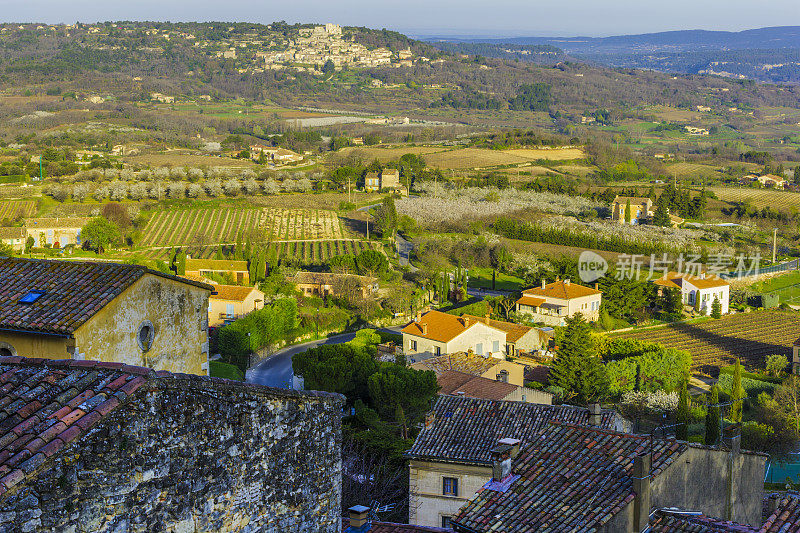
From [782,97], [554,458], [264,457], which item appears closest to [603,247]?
[554,458]

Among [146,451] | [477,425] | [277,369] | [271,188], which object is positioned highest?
[146,451]

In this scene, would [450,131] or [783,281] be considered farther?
[450,131]

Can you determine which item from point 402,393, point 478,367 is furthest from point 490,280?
point 402,393

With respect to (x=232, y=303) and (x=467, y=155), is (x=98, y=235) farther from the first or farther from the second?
(x=467, y=155)

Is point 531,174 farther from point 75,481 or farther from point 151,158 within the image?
point 75,481

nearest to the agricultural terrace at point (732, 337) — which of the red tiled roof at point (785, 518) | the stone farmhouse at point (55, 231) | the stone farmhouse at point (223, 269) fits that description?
the stone farmhouse at point (223, 269)

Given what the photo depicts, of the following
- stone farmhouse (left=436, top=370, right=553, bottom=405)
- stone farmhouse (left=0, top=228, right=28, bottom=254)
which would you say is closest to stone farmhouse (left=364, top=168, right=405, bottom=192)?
stone farmhouse (left=0, top=228, right=28, bottom=254)
